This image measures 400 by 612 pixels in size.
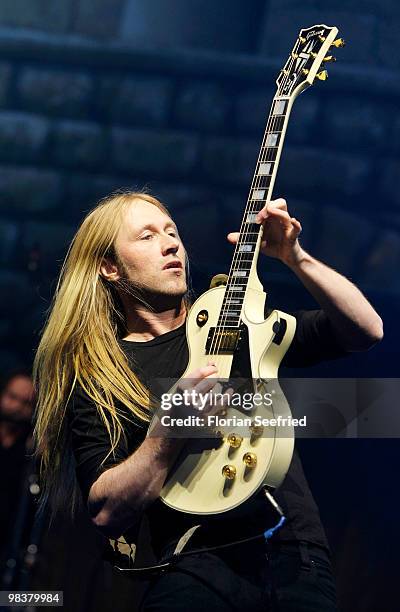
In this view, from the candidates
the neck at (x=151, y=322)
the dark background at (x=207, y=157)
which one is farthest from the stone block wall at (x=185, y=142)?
the neck at (x=151, y=322)

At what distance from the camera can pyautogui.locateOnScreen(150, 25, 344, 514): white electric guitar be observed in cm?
206

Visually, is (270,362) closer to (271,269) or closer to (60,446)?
(60,446)

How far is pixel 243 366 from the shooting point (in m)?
2.19

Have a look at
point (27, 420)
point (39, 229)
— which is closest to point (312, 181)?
point (39, 229)

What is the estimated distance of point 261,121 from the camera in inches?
163

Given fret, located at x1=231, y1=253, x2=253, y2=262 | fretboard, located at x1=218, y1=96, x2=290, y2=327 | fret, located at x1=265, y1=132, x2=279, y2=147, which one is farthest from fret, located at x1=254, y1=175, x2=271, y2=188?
fret, located at x1=231, y1=253, x2=253, y2=262

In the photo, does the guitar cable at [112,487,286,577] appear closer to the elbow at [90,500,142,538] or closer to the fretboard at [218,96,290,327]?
the elbow at [90,500,142,538]

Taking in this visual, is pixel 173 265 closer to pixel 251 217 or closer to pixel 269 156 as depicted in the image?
pixel 251 217

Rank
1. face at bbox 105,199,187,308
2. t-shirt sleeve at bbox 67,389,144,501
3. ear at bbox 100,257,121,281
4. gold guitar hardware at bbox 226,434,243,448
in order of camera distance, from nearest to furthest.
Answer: gold guitar hardware at bbox 226,434,243,448, t-shirt sleeve at bbox 67,389,144,501, face at bbox 105,199,187,308, ear at bbox 100,257,121,281

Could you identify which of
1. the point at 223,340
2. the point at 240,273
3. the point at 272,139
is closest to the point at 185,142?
the point at 272,139

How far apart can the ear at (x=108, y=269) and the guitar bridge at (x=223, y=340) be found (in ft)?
1.74

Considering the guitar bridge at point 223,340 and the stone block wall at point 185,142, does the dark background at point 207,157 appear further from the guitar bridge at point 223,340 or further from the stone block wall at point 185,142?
the guitar bridge at point 223,340

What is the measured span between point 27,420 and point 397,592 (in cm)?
185

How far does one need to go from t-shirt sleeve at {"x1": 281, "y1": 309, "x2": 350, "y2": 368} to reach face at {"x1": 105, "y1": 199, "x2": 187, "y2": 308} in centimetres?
38
